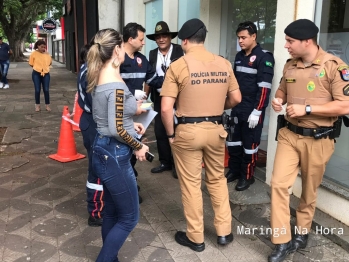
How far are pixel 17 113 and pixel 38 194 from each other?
568 cm

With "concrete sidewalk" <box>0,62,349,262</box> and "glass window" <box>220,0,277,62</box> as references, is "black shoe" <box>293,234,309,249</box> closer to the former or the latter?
"concrete sidewalk" <box>0,62,349,262</box>

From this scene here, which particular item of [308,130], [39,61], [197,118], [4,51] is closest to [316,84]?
[308,130]

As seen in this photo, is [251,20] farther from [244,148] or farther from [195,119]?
[195,119]

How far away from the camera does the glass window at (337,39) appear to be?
3873 millimetres

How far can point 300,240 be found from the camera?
339 centimetres

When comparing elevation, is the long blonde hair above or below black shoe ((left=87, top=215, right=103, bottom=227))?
above

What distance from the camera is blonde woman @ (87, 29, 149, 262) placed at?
8.26ft

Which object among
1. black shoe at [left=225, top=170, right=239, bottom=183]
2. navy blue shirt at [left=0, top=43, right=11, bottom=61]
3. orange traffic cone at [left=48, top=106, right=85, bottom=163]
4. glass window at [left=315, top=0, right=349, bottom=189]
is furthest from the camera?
navy blue shirt at [left=0, top=43, right=11, bottom=61]

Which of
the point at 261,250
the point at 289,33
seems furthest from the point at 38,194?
the point at 289,33

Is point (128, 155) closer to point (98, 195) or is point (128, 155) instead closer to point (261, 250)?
point (98, 195)

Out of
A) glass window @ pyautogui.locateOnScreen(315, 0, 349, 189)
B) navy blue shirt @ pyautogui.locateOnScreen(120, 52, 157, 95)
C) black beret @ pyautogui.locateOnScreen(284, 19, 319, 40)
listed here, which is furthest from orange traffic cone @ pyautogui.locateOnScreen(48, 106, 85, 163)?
black beret @ pyautogui.locateOnScreen(284, 19, 319, 40)

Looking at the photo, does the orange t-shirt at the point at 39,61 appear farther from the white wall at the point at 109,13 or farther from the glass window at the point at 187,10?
the glass window at the point at 187,10

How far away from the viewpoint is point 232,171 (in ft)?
16.1

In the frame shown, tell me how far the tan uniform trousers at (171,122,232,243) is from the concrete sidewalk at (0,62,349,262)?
0.79 ft
